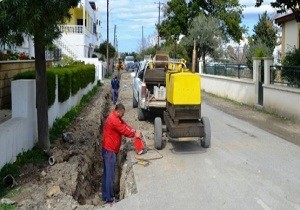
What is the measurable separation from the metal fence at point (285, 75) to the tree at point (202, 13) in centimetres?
2776

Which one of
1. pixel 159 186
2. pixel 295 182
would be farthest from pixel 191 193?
pixel 295 182

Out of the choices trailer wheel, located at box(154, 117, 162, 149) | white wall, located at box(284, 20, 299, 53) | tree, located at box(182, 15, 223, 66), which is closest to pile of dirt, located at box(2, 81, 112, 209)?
trailer wheel, located at box(154, 117, 162, 149)

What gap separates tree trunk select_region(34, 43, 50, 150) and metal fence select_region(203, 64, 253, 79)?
1416cm

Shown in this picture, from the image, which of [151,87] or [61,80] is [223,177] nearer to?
[151,87]

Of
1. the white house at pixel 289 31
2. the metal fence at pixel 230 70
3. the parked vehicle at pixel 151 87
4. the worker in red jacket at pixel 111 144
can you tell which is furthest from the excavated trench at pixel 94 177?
the white house at pixel 289 31

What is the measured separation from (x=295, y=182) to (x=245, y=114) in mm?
10503

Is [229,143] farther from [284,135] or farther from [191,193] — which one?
[191,193]

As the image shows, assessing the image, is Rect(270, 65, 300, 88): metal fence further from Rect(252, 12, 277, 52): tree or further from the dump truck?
Rect(252, 12, 277, 52): tree

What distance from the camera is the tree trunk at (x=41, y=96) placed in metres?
10.4

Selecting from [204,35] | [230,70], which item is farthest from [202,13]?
[230,70]

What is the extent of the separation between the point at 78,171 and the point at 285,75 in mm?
11292

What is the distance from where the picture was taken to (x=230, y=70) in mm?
27234

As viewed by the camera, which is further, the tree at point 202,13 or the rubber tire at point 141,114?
the tree at point 202,13

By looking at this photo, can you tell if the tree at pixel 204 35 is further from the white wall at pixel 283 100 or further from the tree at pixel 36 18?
the tree at pixel 36 18
